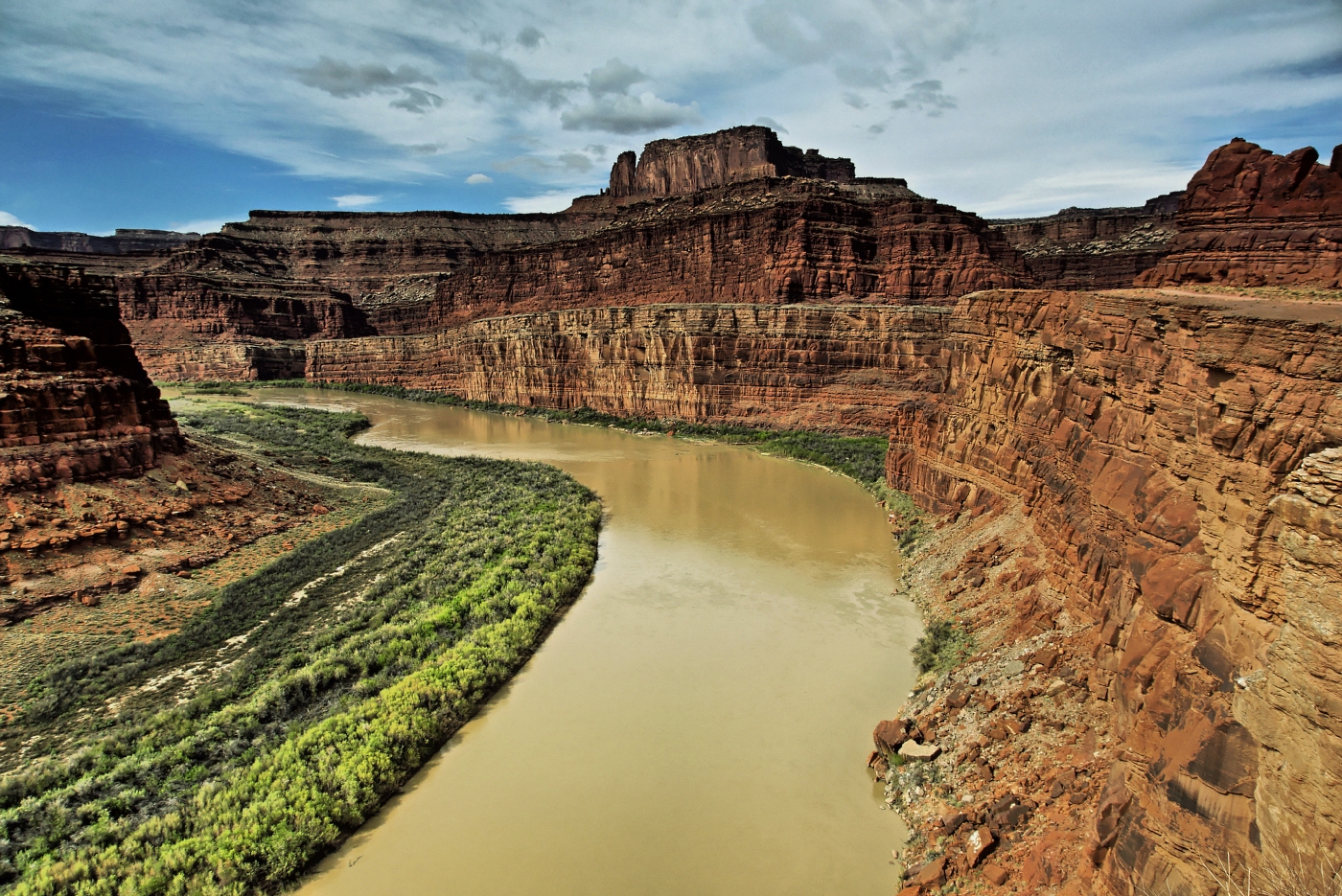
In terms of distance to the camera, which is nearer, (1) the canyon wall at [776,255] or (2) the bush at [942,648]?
(2) the bush at [942,648]

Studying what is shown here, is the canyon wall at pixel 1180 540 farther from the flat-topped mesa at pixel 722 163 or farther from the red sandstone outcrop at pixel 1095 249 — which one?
the flat-topped mesa at pixel 722 163

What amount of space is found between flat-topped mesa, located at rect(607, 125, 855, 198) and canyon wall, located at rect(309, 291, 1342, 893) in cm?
6561

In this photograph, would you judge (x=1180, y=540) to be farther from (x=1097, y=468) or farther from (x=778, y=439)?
(x=778, y=439)

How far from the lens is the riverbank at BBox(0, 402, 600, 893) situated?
695 centimetres

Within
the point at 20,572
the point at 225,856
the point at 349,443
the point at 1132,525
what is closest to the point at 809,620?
the point at 1132,525

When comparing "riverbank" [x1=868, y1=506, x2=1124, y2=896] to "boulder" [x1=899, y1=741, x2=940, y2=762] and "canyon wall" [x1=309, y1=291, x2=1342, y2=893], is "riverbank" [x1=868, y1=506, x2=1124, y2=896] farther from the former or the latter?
"canyon wall" [x1=309, y1=291, x2=1342, y2=893]

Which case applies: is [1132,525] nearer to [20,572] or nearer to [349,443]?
[20,572]

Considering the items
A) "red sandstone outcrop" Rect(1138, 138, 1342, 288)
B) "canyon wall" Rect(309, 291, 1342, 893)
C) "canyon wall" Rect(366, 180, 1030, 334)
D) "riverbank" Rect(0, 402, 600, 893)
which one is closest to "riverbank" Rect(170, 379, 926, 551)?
"canyon wall" Rect(309, 291, 1342, 893)

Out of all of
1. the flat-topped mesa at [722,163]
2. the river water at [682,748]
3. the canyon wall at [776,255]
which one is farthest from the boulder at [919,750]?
the flat-topped mesa at [722,163]

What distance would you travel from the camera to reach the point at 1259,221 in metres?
12.5

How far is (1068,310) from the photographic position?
11008 mm

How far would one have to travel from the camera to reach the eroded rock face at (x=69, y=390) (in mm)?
14531

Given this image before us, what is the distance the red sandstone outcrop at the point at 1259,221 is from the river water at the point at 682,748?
26.7 feet

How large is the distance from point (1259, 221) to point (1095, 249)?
33.6 meters
